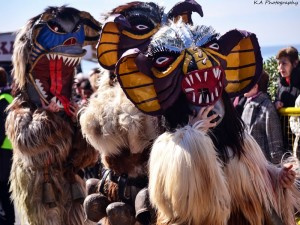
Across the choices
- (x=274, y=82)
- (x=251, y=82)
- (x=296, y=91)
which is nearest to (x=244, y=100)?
(x=296, y=91)

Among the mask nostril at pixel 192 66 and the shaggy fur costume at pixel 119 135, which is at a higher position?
the mask nostril at pixel 192 66

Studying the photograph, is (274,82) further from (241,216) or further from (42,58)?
(241,216)

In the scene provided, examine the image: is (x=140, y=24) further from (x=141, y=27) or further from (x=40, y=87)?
(x=40, y=87)

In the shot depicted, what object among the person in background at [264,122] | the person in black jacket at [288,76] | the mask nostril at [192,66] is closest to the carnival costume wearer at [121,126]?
the mask nostril at [192,66]

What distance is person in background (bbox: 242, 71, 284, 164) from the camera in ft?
14.0

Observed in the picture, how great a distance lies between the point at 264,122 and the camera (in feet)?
14.4

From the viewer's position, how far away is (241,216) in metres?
2.55

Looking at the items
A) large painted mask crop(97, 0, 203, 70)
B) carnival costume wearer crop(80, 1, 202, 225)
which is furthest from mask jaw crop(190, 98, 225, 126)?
large painted mask crop(97, 0, 203, 70)

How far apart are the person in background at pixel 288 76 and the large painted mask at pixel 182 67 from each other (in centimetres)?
209

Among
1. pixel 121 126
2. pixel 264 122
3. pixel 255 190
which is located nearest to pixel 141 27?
pixel 121 126

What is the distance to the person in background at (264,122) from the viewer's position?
428cm

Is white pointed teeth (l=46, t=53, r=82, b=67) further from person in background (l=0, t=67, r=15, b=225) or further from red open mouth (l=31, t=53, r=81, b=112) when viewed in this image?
person in background (l=0, t=67, r=15, b=225)

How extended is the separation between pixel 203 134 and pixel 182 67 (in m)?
0.33

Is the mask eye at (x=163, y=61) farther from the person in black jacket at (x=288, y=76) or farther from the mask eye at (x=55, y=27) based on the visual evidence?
the person in black jacket at (x=288, y=76)
